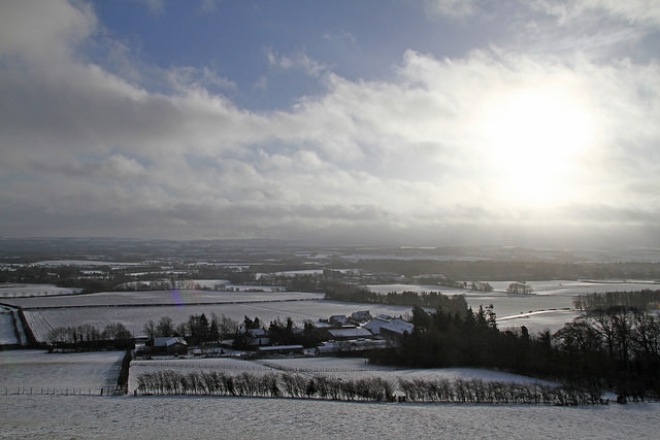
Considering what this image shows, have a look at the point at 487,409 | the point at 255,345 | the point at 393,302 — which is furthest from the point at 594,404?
the point at 393,302

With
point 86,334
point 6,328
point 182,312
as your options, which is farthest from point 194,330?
point 6,328

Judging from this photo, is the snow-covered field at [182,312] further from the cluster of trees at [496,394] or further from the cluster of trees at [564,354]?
the cluster of trees at [496,394]

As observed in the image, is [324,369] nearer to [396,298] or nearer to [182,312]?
[182,312]

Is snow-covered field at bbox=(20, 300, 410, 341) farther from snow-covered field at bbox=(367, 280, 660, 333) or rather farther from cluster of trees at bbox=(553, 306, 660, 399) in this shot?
cluster of trees at bbox=(553, 306, 660, 399)

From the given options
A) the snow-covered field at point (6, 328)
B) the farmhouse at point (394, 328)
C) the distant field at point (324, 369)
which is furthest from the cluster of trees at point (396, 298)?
the snow-covered field at point (6, 328)

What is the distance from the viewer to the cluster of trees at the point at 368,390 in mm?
18625

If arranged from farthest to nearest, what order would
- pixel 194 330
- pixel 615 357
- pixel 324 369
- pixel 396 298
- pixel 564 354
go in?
pixel 396 298, pixel 194 330, pixel 324 369, pixel 615 357, pixel 564 354

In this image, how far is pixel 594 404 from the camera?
1762cm

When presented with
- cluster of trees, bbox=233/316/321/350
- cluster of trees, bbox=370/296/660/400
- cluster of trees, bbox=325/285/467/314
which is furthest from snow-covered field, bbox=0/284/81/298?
cluster of trees, bbox=370/296/660/400

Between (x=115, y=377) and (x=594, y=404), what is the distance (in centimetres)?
2232

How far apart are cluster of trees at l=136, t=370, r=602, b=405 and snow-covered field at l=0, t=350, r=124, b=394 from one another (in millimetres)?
3937

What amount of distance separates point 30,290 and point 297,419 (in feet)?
252

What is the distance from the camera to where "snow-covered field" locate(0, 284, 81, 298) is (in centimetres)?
6890

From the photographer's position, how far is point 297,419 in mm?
14867
